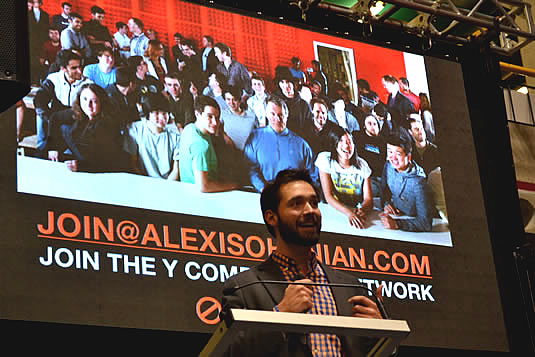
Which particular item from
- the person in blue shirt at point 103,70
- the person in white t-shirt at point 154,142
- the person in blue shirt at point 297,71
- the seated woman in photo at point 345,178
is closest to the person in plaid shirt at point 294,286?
the person in white t-shirt at point 154,142

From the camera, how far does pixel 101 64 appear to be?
431cm

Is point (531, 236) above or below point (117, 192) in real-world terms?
above

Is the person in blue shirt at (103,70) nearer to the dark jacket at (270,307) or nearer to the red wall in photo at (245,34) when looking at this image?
the red wall in photo at (245,34)

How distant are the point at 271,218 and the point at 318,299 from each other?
292 millimetres

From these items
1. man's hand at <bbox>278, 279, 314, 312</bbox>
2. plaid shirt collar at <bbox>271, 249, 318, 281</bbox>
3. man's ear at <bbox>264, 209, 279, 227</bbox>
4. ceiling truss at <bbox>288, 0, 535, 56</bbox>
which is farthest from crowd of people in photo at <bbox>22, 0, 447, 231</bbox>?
man's hand at <bbox>278, 279, 314, 312</bbox>

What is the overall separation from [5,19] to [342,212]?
10.0 feet

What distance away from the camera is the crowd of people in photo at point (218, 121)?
13.6 feet

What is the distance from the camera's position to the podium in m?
1.72

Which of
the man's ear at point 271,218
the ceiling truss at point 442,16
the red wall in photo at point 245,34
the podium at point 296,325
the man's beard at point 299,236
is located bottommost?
the podium at point 296,325

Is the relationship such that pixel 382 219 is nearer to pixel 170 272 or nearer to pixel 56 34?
pixel 170 272

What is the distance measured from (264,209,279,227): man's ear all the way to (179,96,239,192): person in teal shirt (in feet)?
6.23

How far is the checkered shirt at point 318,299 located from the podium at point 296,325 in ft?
0.91

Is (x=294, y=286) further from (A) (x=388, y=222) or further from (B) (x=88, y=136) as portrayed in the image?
(A) (x=388, y=222)

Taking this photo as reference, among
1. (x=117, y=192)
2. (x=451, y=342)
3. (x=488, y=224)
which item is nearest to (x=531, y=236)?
(x=488, y=224)
